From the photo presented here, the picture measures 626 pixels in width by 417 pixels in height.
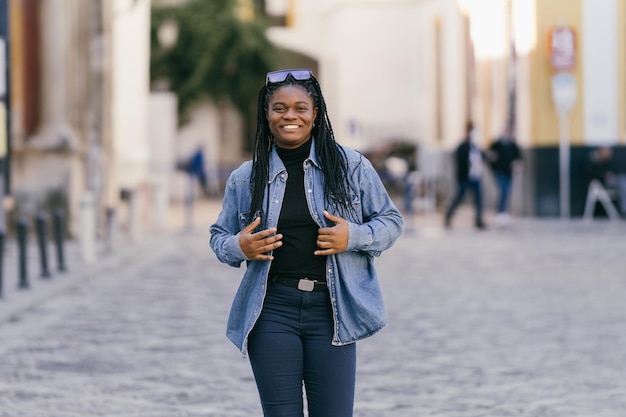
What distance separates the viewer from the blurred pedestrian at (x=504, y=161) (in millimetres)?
23891

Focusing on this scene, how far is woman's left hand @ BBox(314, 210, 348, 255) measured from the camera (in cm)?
423

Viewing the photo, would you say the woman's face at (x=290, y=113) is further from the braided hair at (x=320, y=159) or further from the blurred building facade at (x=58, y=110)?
the blurred building facade at (x=58, y=110)

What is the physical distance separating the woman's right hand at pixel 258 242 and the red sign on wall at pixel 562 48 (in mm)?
22684

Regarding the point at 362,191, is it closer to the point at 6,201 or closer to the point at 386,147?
the point at 6,201

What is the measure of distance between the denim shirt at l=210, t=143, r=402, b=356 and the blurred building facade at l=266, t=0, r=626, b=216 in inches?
867

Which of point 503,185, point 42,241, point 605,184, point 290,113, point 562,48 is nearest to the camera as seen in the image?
point 290,113

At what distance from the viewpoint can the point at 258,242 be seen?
424 centimetres

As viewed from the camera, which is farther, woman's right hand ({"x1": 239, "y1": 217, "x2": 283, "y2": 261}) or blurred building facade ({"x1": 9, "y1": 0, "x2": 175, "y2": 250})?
blurred building facade ({"x1": 9, "y1": 0, "x2": 175, "y2": 250})

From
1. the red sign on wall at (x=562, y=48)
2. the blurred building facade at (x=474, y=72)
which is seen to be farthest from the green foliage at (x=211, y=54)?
the red sign on wall at (x=562, y=48)

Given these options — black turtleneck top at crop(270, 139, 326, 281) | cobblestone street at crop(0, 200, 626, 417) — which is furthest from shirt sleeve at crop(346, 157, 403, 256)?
cobblestone street at crop(0, 200, 626, 417)

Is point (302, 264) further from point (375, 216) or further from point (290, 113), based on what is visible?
point (290, 113)

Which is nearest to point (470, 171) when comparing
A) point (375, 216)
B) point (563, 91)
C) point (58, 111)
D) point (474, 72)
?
point (563, 91)

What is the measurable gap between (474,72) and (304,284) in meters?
29.3

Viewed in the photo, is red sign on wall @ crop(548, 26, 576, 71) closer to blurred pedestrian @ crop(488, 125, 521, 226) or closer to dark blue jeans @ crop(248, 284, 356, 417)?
blurred pedestrian @ crop(488, 125, 521, 226)
